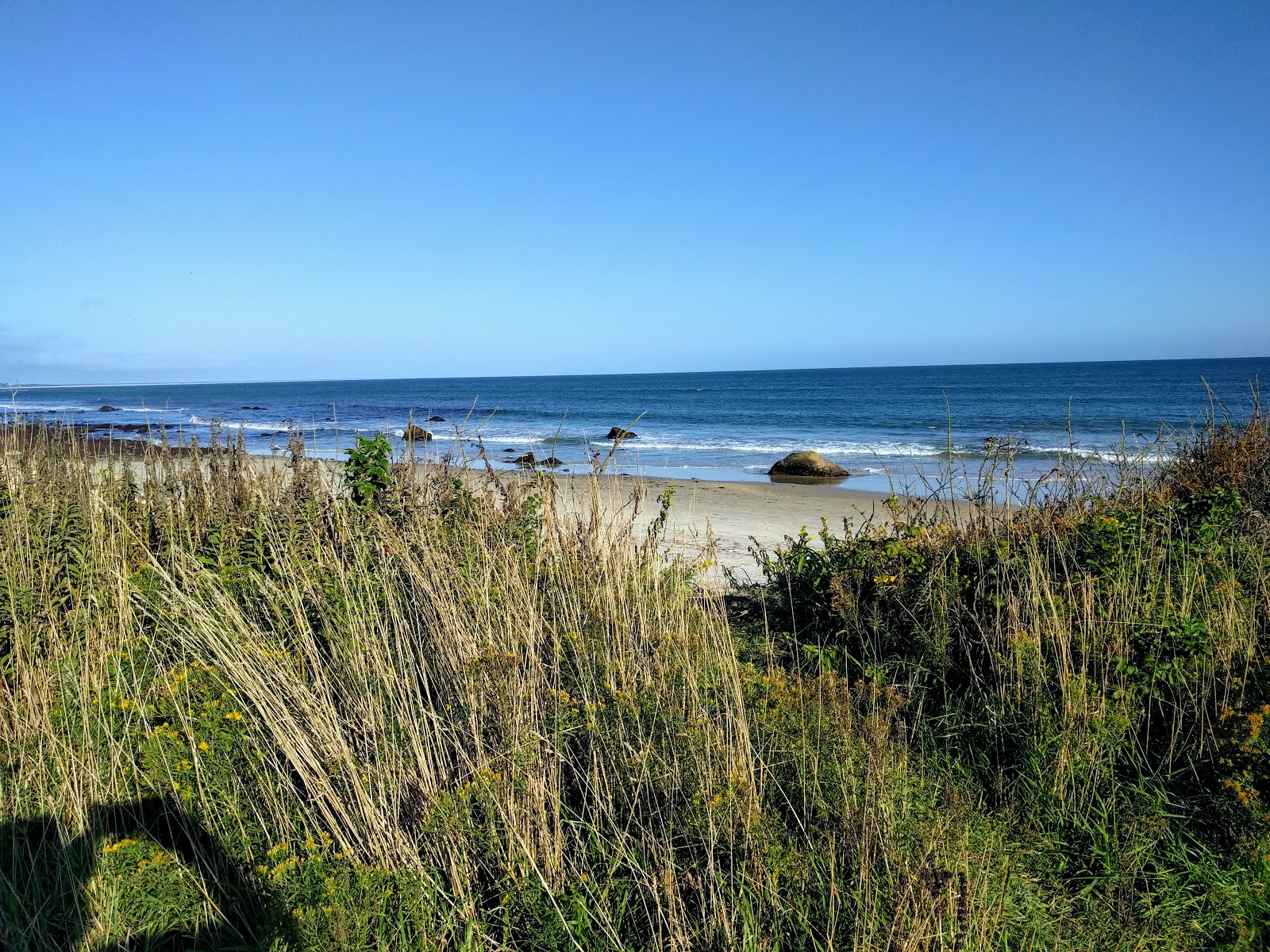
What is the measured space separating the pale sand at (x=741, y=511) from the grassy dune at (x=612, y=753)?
9.08 feet

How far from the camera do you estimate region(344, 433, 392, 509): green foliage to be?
235 inches

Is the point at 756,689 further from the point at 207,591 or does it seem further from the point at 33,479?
the point at 33,479

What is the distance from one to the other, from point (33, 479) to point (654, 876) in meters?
5.50

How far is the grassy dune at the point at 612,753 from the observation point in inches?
105

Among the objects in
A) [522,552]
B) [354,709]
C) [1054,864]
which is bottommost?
[1054,864]

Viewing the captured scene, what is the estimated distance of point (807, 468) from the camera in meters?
21.1

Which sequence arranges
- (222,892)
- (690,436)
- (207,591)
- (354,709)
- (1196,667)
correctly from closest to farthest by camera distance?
(222,892) → (354,709) → (1196,667) → (207,591) → (690,436)

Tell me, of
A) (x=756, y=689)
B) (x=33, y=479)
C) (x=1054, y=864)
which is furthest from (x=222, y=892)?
(x=33, y=479)

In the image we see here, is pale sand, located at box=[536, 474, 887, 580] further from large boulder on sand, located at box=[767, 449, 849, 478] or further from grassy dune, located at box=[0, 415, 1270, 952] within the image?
grassy dune, located at box=[0, 415, 1270, 952]

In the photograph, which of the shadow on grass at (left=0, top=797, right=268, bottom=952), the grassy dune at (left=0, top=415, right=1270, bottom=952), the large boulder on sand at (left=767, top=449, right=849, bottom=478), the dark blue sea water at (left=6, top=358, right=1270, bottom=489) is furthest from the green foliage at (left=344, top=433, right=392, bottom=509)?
the large boulder on sand at (left=767, top=449, right=849, bottom=478)

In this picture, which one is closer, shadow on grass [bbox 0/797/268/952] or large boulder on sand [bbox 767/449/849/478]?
shadow on grass [bbox 0/797/268/952]

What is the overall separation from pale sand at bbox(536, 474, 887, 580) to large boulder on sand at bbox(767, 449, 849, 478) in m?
1.74

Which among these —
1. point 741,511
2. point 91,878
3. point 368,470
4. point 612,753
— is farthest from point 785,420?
point 91,878

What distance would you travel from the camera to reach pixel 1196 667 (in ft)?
13.3
